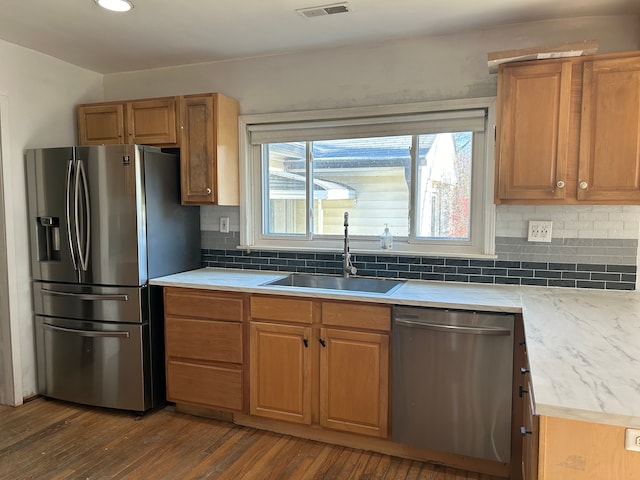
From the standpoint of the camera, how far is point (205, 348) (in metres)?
2.88

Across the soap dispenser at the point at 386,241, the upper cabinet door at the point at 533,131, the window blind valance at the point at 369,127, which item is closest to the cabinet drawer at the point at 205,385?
the soap dispenser at the point at 386,241

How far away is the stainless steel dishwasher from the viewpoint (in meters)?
2.25

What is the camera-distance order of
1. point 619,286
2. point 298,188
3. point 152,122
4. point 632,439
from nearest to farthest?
1. point 632,439
2. point 619,286
3. point 152,122
4. point 298,188

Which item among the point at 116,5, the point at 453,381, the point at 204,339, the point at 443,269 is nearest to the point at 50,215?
the point at 204,339

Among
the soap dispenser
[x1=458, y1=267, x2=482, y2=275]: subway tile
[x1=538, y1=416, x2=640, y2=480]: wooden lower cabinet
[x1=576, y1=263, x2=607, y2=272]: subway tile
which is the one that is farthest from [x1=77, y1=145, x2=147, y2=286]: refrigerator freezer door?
[x1=576, y1=263, x2=607, y2=272]: subway tile

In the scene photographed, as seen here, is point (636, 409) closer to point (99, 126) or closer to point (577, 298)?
point (577, 298)

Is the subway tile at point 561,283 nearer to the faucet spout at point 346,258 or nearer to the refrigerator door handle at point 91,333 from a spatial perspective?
the faucet spout at point 346,258

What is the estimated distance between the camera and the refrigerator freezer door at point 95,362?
2936 mm

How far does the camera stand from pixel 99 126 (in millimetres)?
3367

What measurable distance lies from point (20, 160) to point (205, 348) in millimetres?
1741

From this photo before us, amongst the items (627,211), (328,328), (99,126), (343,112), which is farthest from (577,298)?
(99,126)

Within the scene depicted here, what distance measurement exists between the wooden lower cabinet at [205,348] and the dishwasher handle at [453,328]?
3.21ft

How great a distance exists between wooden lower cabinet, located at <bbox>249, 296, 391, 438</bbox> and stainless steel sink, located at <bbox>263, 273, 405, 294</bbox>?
0.34 metres

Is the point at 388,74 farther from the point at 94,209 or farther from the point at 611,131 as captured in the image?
the point at 94,209
